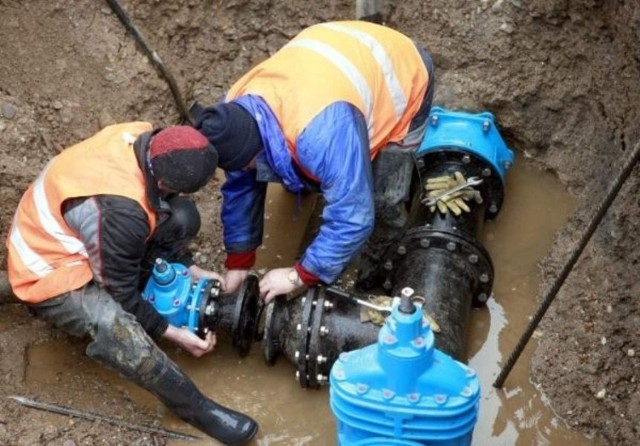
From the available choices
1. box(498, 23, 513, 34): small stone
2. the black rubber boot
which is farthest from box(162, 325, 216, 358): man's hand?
box(498, 23, 513, 34): small stone

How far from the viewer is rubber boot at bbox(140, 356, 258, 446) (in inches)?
123

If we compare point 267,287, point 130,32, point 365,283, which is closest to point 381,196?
point 365,283

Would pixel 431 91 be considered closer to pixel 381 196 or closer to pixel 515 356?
pixel 381 196

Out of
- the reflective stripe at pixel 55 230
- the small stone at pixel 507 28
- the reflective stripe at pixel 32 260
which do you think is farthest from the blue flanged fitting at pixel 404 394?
the small stone at pixel 507 28

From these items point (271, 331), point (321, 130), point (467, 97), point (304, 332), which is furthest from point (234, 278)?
point (467, 97)

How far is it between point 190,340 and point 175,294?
0.19m

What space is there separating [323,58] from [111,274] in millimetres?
1105

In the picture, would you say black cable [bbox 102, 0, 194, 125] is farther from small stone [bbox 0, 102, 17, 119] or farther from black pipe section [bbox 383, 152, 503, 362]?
black pipe section [bbox 383, 152, 503, 362]

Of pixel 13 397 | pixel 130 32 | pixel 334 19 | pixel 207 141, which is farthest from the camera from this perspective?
pixel 334 19

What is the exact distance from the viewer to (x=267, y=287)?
10.8 feet

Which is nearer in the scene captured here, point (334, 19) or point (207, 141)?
point (207, 141)

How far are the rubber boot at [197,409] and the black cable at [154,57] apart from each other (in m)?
1.38

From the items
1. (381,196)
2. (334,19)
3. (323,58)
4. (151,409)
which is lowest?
(151,409)

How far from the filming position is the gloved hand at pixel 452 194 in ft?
11.7
